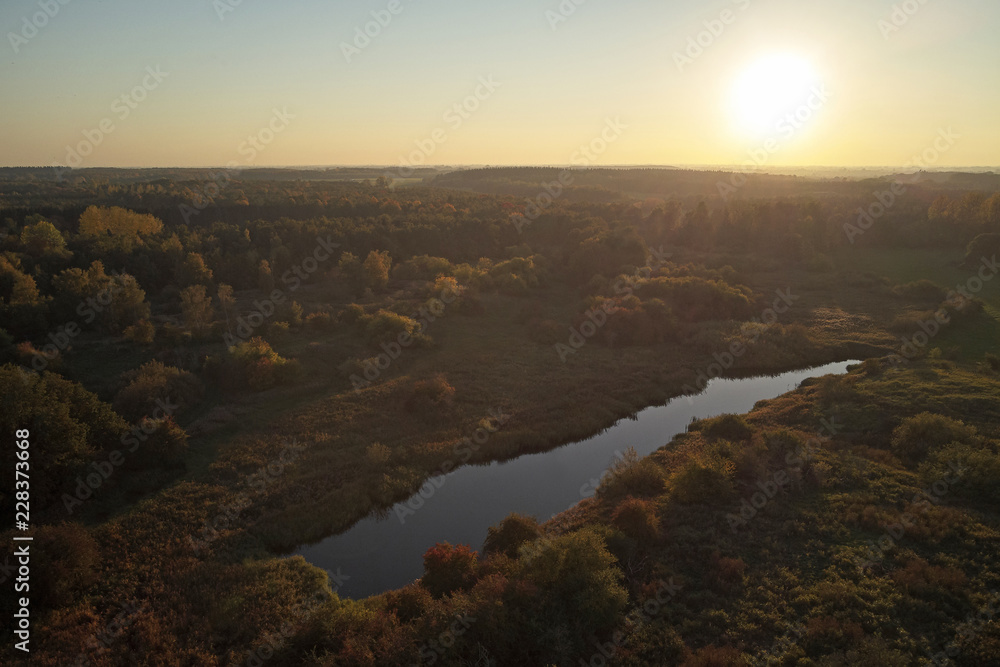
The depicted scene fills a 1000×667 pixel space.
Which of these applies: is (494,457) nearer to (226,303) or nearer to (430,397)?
(430,397)

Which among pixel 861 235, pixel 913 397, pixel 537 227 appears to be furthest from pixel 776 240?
pixel 913 397

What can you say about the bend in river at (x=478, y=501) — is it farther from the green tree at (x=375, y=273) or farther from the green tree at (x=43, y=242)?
the green tree at (x=43, y=242)

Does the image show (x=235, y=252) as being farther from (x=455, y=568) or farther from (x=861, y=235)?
(x=861, y=235)

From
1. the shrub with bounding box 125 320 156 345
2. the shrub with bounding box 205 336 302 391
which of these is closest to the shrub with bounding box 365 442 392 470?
the shrub with bounding box 205 336 302 391

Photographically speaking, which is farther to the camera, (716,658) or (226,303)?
(226,303)

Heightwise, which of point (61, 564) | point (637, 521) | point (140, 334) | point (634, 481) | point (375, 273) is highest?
A: point (375, 273)

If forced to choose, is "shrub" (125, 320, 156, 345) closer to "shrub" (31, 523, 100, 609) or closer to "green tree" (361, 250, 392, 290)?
"green tree" (361, 250, 392, 290)

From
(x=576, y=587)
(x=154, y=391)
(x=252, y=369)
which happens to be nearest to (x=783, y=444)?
(x=576, y=587)
